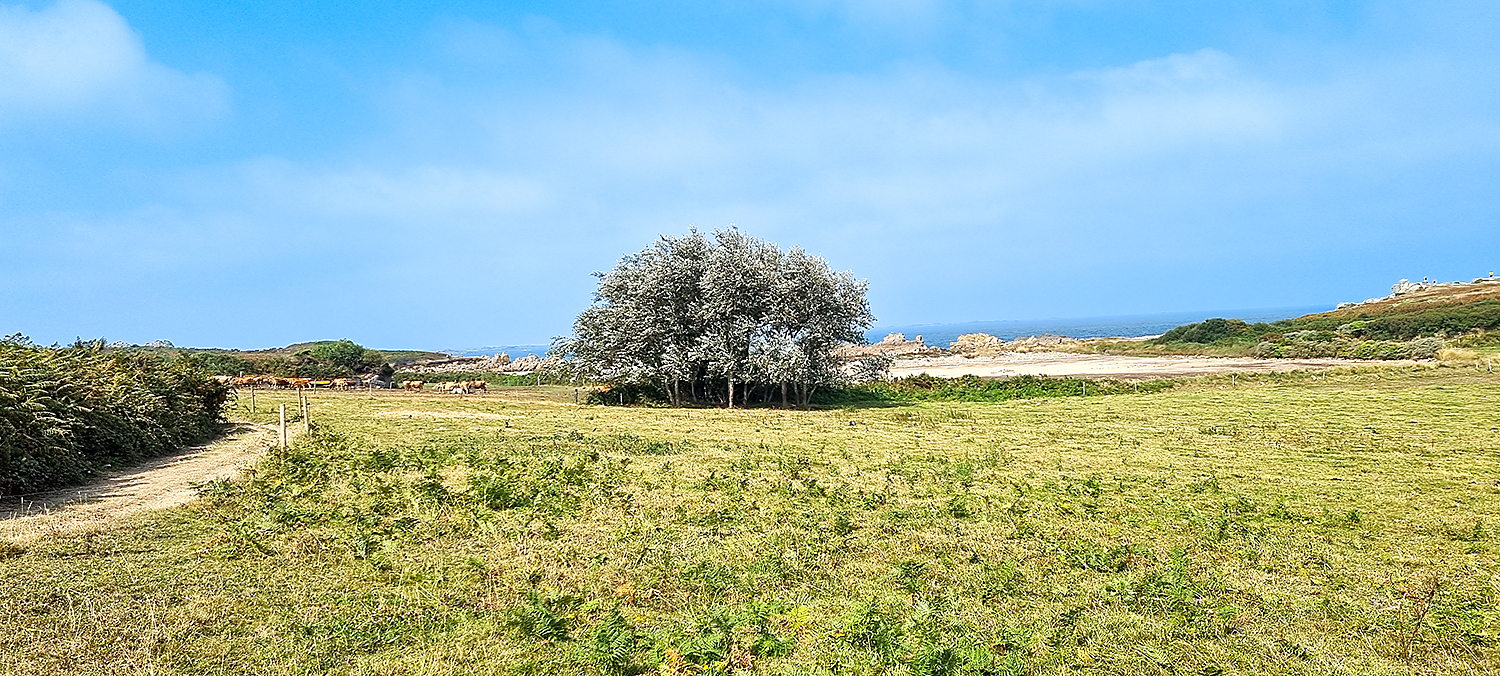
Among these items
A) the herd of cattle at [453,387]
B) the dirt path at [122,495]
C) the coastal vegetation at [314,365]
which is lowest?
the dirt path at [122,495]

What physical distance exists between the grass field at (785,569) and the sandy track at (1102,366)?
28.6 meters

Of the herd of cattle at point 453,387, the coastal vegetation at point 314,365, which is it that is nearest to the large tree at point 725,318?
the herd of cattle at point 453,387

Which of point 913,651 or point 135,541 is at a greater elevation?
point 135,541

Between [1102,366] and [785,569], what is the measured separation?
54195mm

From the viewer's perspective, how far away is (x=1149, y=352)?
242 feet

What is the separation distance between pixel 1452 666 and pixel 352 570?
8276 mm

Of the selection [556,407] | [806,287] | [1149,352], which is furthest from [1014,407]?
[1149,352]

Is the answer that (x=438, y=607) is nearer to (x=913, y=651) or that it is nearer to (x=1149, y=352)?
(x=913, y=651)

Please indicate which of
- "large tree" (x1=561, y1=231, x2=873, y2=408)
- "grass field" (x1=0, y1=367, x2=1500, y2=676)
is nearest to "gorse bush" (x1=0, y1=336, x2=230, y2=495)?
"grass field" (x1=0, y1=367, x2=1500, y2=676)

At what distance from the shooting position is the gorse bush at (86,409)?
10977mm

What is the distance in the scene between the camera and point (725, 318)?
102 feet

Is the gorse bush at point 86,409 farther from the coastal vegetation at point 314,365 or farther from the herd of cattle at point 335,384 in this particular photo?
the coastal vegetation at point 314,365

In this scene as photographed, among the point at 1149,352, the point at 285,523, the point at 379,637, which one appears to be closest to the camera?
the point at 379,637

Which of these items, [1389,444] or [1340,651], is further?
[1389,444]
